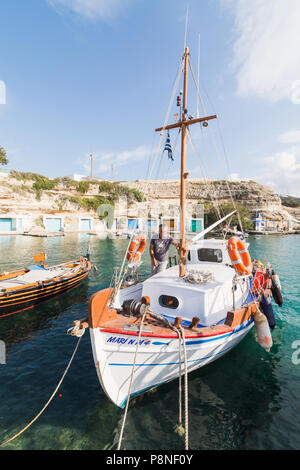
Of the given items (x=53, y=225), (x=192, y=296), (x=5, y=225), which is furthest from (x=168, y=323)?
(x=53, y=225)

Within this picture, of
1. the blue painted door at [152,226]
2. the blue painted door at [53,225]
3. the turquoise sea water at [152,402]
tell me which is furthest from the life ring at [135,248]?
the blue painted door at [152,226]

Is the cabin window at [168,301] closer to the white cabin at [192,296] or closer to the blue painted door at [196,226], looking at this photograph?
the white cabin at [192,296]

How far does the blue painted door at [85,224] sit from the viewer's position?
58906 mm

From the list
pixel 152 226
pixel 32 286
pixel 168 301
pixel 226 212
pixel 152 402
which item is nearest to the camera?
pixel 152 402

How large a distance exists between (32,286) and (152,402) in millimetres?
8885

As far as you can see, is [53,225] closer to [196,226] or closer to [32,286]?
[196,226]

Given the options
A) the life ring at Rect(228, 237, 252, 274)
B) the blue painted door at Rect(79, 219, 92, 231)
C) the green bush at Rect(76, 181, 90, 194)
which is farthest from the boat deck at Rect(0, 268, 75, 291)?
the green bush at Rect(76, 181, 90, 194)

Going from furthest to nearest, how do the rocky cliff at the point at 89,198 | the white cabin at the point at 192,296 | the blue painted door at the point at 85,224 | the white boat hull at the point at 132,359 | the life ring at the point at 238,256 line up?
the blue painted door at the point at 85,224
the rocky cliff at the point at 89,198
the life ring at the point at 238,256
the white cabin at the point at 192,296
the white boat hull at the point at 132,359

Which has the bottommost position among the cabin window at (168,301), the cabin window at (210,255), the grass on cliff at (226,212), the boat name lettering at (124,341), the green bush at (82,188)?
the boat name lettering at (124,341)

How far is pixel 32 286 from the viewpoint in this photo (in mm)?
11789

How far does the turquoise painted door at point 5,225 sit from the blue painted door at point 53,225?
7.67 m

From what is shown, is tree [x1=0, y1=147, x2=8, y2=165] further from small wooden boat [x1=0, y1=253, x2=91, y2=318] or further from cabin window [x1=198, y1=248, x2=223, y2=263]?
cabin window [x1=198, y1=248, x2=223, y2=263]

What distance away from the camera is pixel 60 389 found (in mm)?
6434

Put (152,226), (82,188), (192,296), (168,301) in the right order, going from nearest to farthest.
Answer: (192,296), (168,301), (152,226), (82,188)
